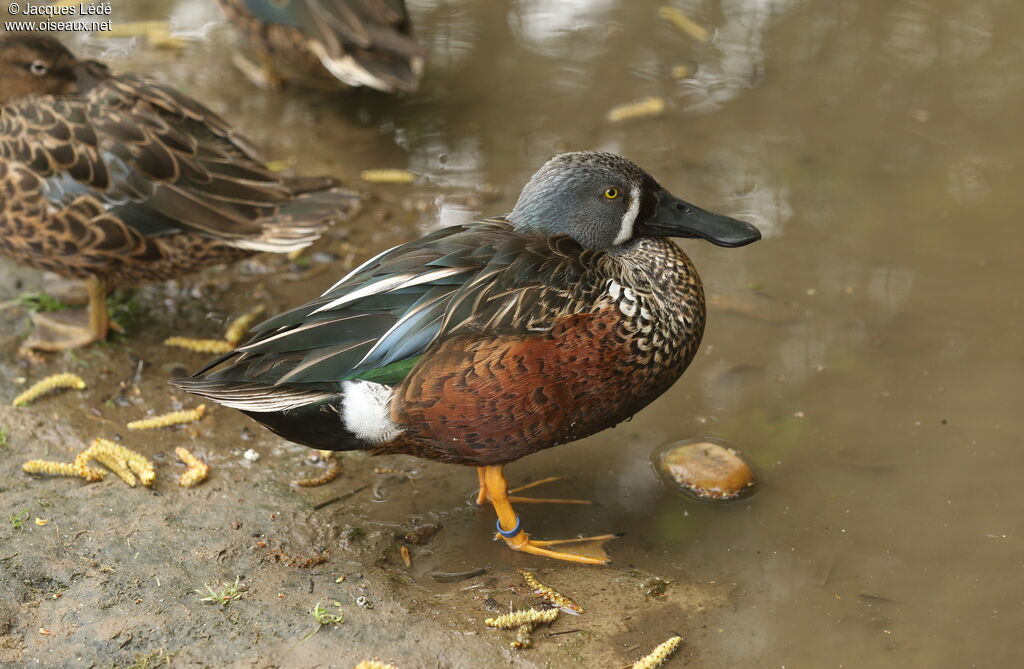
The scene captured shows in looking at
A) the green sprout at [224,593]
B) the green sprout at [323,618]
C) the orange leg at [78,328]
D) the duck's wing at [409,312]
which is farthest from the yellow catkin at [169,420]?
the green sprout at [323,618]

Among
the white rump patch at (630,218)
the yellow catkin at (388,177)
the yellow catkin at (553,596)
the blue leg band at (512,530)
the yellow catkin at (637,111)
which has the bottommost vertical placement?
the yellow catkin at (553,596)

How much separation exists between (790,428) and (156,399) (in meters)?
2.44

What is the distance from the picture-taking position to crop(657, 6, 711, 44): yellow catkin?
6384mm

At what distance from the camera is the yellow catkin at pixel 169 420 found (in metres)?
3.93

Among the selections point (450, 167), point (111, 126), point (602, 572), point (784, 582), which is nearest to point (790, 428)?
point (784, 582)

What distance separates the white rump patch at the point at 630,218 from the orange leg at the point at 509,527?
867mm

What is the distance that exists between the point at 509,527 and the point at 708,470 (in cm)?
76

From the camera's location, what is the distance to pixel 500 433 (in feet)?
10.5

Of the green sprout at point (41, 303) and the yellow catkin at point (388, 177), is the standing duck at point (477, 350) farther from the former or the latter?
the yellow catkin at point (388, 177)

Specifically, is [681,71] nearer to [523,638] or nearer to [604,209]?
[604,209]

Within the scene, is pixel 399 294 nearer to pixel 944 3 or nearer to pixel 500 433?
pixel 500 433

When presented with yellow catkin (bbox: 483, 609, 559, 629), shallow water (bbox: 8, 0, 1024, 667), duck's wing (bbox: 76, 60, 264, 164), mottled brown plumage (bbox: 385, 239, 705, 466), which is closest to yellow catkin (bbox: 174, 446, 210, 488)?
mottled brown plumage (bbox: 385, 239, 705, 466)

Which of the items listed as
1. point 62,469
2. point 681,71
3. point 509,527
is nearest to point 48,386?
point 62,469

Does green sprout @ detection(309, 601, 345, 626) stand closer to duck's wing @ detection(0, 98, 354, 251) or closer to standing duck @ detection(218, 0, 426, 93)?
duck's wing @ detection(0, 98, 354, 251)
